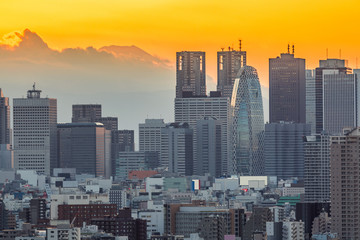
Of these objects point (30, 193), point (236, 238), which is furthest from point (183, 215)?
point (30, 193)

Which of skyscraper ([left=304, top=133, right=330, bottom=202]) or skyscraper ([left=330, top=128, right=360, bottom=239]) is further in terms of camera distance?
skyscraper ([left=304, top=133, right=330, bottom=202])

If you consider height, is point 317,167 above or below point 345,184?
above

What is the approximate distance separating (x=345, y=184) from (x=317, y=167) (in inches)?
1547

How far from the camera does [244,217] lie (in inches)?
3994

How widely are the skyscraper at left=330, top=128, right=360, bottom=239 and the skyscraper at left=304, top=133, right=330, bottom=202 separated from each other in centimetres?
3046

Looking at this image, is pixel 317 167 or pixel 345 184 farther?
pixel 317 167

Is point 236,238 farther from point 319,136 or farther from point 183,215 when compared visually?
point 319,136

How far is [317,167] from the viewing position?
472 feet

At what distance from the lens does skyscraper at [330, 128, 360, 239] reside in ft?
334

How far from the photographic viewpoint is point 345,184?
10450cm

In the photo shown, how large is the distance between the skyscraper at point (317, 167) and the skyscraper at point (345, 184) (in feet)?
99.9

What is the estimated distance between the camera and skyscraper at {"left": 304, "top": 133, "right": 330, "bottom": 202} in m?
139

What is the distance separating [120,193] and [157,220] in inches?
1401

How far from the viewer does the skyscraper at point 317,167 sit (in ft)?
456
